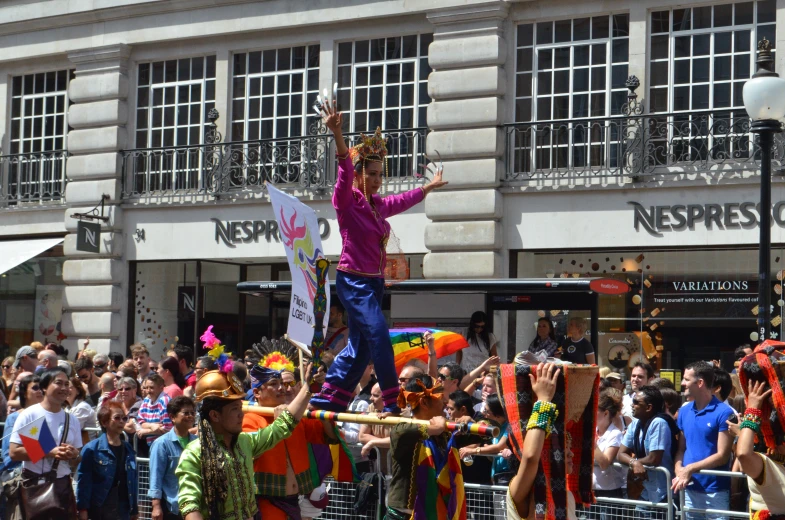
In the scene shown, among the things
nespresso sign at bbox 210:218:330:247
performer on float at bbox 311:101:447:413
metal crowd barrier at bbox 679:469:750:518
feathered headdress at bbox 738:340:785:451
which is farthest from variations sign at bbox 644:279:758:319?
feathered headdress at bbox 738:340:785:451

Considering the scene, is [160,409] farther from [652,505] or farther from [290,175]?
[290,175]

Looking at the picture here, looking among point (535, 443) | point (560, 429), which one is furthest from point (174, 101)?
point (535, 443)

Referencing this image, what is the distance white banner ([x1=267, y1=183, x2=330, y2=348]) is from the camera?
287 inches

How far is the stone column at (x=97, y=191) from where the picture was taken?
20281 millimetres

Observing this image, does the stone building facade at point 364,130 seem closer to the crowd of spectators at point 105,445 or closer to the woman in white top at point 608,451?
the crowd of spectators at point 105,445

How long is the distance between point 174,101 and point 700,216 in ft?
31.0

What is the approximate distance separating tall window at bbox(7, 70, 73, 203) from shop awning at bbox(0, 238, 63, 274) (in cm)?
84

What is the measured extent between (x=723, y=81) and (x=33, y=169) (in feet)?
41.0

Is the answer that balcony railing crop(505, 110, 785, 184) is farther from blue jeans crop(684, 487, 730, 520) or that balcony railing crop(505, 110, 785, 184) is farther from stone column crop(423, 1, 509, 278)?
blue jeans crop(684, 487, 730, 520)

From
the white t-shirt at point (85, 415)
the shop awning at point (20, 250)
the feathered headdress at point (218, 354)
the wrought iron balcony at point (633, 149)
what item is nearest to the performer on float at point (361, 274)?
the feathered headdress at point (218, 354)

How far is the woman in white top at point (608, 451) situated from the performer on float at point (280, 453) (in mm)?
2111

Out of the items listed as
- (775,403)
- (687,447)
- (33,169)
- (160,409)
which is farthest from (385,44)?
(775,403)

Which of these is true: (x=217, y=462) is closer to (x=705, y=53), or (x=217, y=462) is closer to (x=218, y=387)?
(x=218, y=387)

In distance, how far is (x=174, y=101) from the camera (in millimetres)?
20344
